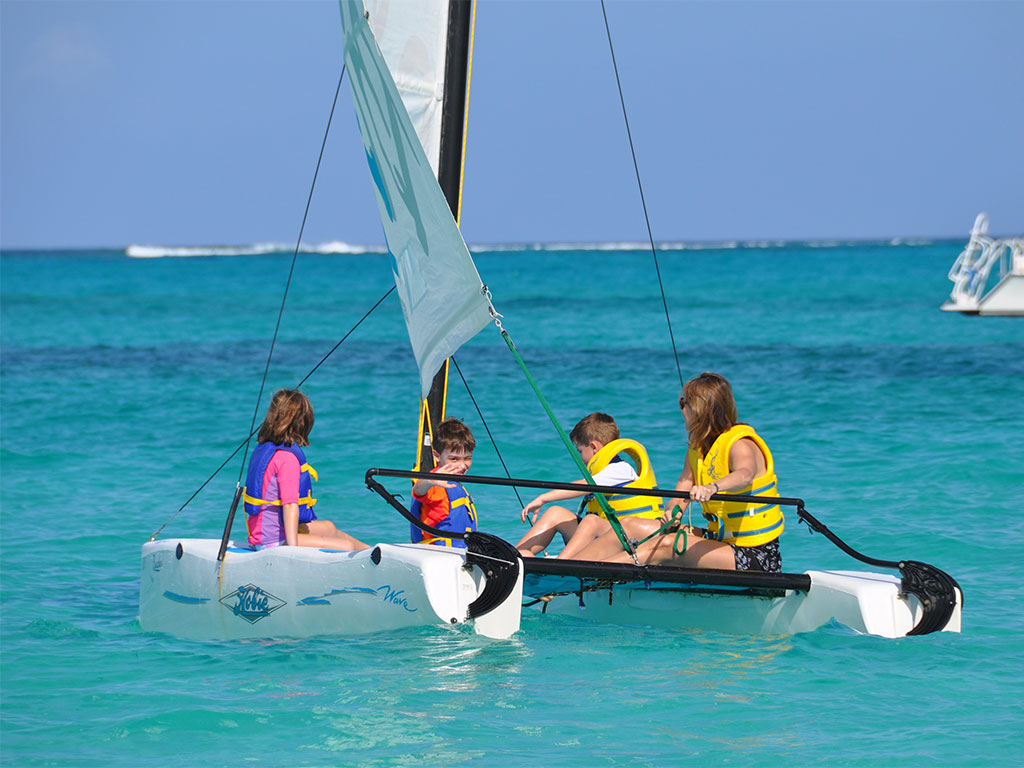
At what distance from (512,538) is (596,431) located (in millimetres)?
2642

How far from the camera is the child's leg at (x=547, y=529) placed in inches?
241

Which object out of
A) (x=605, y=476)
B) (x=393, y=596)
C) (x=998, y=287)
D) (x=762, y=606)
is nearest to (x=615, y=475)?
(x=605, y=476)

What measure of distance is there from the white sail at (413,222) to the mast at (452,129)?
0.31 m

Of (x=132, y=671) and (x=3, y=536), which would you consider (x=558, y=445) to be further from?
(x=132, y=671)

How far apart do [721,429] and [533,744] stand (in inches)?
65.9

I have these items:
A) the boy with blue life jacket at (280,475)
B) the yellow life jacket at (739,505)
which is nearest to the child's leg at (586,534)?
the yellow life jacket at (739,505)

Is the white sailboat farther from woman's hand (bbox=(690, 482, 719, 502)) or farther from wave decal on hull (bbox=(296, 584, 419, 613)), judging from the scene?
woman's hand (bbox=(690, 482, 719, 502))

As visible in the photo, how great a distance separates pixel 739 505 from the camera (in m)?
5.41

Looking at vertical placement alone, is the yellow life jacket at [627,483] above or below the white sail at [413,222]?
below

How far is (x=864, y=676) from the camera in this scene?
5.32 m

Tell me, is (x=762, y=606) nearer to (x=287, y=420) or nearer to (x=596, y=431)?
(x=596, y=431)

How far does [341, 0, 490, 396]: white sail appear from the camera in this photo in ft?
18.1

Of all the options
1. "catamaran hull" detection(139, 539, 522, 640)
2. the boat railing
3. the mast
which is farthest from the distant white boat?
"catamaran hull" detection(139, 539, 522, 640)

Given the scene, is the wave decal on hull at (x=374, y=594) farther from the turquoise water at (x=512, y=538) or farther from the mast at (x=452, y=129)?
the mast at (x=452, y=129)
